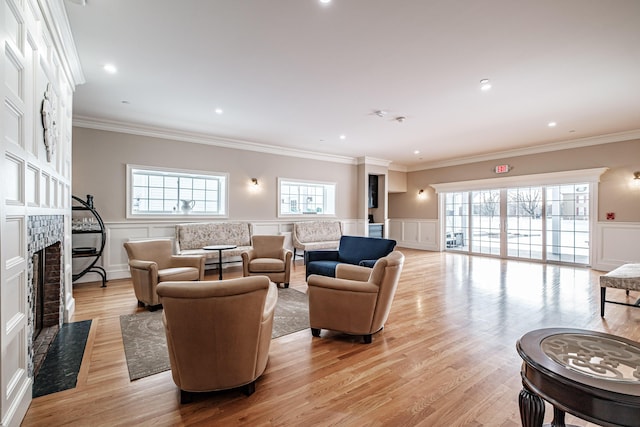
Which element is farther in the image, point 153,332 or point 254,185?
point 254,185

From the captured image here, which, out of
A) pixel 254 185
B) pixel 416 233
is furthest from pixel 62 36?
pixel 416 233

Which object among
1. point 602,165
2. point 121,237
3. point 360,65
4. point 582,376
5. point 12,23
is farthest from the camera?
point 602,165

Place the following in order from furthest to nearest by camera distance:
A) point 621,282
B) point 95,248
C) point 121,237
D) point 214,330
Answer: point 121,237, point 95,248, point 621,282, point 214,330

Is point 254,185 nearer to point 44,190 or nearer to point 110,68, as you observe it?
point 110,68

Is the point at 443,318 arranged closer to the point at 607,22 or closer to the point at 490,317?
the point at 490,317

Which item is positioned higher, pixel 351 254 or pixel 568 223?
pixel 568 223

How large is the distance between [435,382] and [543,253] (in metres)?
6.96

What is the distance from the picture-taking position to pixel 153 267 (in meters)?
3.70

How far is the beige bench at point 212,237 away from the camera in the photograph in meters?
5.71

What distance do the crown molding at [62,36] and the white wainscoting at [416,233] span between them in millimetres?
8379

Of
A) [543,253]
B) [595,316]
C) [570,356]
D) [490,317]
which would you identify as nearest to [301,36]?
[570,356]

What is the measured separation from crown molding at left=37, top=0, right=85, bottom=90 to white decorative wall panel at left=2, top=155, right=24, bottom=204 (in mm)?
1288

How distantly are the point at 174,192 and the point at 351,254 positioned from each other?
4052mm

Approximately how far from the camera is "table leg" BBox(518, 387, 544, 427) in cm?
128
